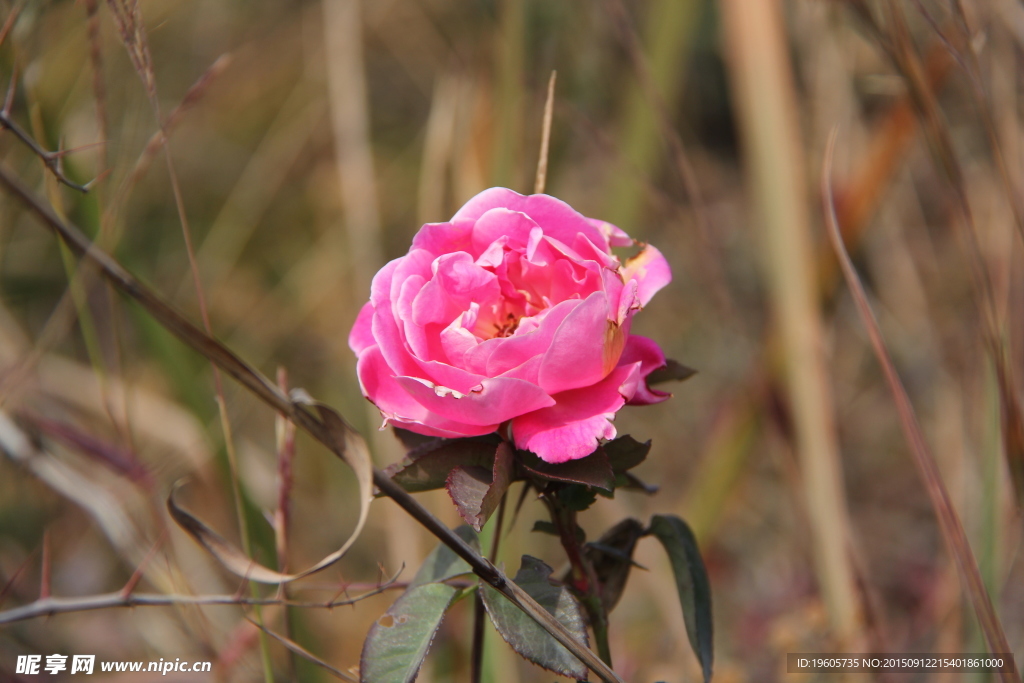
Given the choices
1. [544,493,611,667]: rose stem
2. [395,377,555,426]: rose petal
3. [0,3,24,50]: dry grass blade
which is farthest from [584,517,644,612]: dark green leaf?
[0,3,24,50]: dry grass blade

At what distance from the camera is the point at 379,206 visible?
1682mm

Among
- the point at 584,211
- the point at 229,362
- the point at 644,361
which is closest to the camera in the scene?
the point at 229,362

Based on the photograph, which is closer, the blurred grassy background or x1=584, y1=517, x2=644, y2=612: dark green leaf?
x1=584, y1=517, x2=644, y2=612: dark green leaf

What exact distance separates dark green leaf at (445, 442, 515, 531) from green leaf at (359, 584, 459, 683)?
0.06m

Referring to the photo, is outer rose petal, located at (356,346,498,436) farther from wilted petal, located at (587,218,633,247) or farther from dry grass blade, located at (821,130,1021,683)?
dry grass blade, located at (821,130,1021,683)

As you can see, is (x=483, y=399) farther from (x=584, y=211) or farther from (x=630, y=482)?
(x=584, y=211)

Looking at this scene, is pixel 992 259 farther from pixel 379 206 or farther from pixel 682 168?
pixel 379 206

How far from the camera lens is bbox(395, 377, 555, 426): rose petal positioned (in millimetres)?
296

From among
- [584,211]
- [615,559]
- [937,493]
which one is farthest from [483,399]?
[584,211]

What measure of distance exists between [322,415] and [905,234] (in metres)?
1.55

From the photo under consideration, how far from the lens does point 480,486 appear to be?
12.1 inches

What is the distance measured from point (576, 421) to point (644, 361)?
0.06 meters

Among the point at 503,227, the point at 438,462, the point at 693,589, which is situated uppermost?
the point at 503,227

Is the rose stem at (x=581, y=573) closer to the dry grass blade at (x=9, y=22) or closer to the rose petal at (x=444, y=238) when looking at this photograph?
the rose petal at (x=444, y=238)
